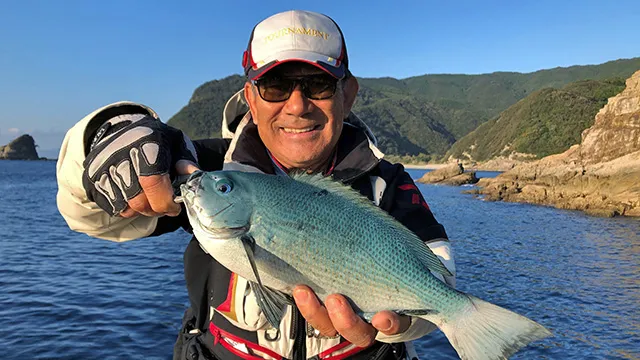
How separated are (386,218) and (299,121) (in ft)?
3.31

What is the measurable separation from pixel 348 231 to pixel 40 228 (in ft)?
91.3

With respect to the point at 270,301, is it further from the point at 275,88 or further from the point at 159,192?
the point at 275,88

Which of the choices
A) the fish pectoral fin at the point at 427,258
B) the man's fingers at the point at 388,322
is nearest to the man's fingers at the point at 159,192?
the man's fingers at the point at 388,322

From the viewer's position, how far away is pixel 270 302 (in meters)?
2.61

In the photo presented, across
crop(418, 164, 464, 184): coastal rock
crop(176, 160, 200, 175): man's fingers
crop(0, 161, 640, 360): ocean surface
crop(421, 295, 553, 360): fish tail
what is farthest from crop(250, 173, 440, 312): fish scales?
crop(418, 164, 464, 184): coastal rock

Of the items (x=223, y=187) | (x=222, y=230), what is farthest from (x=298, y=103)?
(x=222, y=230)

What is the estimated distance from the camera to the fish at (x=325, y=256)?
8.05 ft

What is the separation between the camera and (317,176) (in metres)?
2.79

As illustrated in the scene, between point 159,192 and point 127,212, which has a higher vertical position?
point 159,192

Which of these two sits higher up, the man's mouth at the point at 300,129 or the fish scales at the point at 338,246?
the man's mouth at the point at 300,129

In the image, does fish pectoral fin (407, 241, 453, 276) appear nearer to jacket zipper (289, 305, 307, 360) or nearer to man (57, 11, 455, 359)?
man (57, 11, 455, 359)

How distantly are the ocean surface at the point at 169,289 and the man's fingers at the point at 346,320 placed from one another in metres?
8.18

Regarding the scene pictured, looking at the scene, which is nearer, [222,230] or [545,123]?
[222,230]

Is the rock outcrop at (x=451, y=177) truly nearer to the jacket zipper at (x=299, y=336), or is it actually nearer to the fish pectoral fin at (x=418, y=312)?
the jacket zipper at (x=299, y=336)
